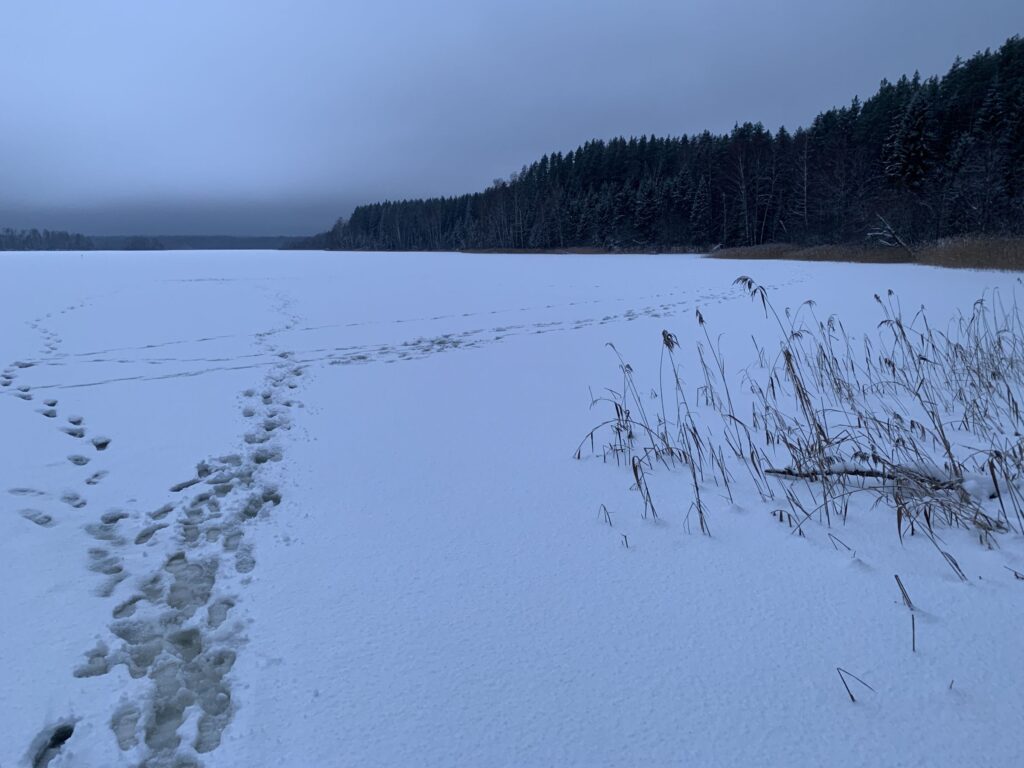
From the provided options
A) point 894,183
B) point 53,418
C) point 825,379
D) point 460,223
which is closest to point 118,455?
point 53,418

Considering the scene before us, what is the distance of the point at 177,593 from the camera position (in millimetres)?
2043

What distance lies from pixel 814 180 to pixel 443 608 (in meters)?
45.2

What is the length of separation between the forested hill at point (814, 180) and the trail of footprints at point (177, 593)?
87.3 feet

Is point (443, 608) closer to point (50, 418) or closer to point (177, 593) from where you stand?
point (177, 593)

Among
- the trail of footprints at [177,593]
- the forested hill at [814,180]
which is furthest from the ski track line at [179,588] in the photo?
the forested hill at [814,180]

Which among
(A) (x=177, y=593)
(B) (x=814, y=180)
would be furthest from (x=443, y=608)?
(B) (x=814, y=180)

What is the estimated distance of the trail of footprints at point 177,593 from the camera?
1453mm

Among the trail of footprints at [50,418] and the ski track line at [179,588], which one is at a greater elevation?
the trail of footprints at [50,418]

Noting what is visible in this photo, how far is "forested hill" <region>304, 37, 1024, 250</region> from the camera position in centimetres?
2877

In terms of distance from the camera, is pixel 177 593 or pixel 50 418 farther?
pixel 50 418

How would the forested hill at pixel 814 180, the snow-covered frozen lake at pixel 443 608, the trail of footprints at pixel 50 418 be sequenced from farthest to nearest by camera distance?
the forested hill at pixel 814 180, the trail of footprints at pixel 50 418, the snow-covered frozen lake at pixel 443 608

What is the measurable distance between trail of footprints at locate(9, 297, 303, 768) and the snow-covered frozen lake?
0.04 feet

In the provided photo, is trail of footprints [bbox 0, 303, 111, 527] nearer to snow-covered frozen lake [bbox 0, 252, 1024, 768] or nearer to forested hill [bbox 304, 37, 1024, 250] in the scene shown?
snow-covered frozen lake [bbox 0, 252, 1024, 768]

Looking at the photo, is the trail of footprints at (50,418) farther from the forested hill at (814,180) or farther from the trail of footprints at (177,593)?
the forested hill at (814,180)
